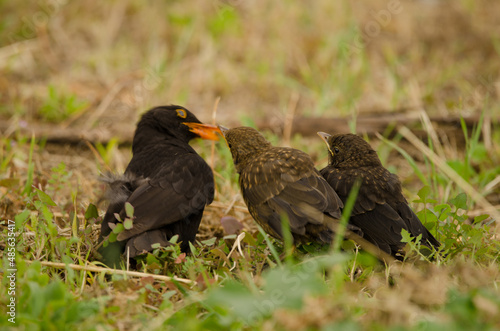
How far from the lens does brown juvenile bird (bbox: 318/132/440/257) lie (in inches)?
123

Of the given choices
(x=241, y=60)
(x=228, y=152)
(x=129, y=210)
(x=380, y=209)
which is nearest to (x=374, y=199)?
(x=380, y=209)

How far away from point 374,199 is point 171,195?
1.22 meters

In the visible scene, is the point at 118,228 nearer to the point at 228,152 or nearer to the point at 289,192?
the point at 289,192

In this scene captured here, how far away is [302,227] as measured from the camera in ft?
9.87

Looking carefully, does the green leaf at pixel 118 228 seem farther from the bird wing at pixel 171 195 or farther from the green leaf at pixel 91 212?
the green leaf at pixel 91 212

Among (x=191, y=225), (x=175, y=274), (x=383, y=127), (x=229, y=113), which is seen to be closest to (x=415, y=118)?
(x=383, y=127)

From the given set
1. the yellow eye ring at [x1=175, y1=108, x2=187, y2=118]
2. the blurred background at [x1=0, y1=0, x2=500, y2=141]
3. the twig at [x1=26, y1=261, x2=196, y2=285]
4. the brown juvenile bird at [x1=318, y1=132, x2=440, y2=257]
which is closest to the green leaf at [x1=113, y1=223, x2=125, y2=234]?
the twig at [x1=26, y1=261, x2=196, y2=285]

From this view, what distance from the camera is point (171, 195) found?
3.45 metres

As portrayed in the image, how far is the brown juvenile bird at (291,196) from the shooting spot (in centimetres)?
302

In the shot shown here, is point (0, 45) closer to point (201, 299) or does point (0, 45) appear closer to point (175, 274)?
point (175, 274)

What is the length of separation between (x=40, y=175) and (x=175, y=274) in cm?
202

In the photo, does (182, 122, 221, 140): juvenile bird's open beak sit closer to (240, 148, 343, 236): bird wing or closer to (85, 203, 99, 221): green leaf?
(240, 148, 343, 236): bird wing

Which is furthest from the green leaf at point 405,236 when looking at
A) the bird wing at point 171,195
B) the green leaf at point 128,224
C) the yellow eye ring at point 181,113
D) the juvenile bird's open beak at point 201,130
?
the yellow eye ring at point 181,113

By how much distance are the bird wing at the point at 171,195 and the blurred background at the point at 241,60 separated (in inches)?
84.5
